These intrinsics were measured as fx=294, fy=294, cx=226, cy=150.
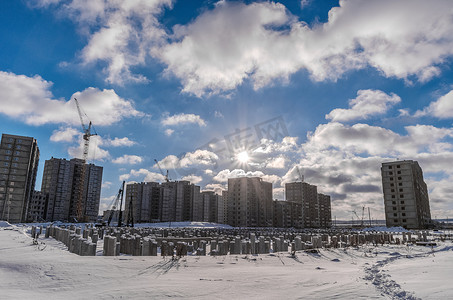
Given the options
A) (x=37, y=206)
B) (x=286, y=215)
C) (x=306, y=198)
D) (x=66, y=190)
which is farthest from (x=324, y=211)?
(x=37, y=206)

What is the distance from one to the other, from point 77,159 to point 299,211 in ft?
366

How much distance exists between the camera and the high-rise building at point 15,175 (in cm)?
8862

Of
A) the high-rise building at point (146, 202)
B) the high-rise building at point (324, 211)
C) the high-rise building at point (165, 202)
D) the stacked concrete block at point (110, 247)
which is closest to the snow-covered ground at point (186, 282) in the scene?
the stacked concrete block at point (110, 247)

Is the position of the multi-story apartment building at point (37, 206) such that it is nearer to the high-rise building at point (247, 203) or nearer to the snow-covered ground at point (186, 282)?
the high-rise building at point (247, 203)

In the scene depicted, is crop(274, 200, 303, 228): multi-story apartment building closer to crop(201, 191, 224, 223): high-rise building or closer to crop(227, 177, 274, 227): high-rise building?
crop(227, 177, 274, 227): high-rise building

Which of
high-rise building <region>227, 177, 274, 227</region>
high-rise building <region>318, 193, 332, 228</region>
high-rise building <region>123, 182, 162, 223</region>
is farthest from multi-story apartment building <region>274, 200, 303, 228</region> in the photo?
high-rise building <region>123, 182, 162, 223</region>

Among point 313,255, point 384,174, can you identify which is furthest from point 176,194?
A: point 313,255

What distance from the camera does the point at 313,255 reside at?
15359 mm

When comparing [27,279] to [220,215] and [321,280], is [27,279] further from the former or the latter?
[220,215]

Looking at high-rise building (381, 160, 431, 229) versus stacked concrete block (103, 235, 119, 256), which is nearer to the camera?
stacked concrete block (103, 235, 119, 256)

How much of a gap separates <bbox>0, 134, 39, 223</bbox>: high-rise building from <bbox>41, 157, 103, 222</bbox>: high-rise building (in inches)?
1219

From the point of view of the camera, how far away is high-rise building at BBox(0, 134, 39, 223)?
88.6 meters

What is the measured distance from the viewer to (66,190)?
12625cm

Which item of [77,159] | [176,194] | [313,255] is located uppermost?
[77,159]
